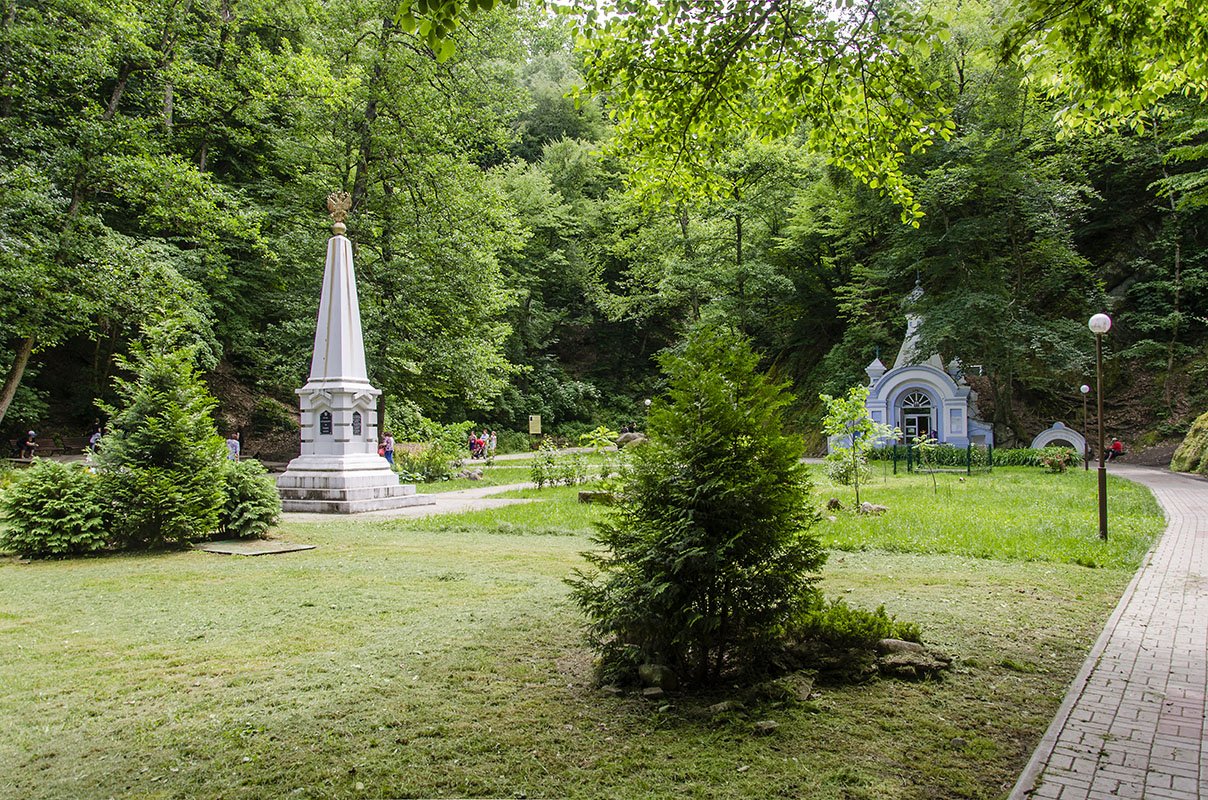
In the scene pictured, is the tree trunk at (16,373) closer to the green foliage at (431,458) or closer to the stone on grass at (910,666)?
the green foliage at (431,458)

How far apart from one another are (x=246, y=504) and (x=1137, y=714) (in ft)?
33.3

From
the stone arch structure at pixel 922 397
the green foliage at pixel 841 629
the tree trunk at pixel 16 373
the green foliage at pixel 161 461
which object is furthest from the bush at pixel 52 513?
the stone arch structure at pixel 922 397

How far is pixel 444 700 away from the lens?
3.85 metres

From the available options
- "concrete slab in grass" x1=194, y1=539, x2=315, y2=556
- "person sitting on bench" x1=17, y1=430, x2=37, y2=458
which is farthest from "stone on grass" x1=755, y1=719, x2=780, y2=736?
"person sitting on bench" x1=17, y1=430, x2=37, y2=458

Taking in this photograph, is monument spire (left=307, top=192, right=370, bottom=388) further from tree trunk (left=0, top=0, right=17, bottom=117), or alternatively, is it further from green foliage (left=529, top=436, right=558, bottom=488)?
tree trunk (left=0, top=0, right=17, bottom=117)

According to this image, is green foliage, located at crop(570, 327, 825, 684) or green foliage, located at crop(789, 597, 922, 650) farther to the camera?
green foliage, located at crop(789, 597, 922, 650)

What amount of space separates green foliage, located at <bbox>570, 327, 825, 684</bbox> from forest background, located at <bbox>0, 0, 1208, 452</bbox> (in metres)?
8.94

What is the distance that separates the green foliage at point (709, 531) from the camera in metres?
3.87

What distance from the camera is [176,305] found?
17.9m

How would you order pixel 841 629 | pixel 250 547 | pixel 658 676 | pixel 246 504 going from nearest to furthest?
pixel 658 676 → pixel 841 629 → pixel 250 547 → pixel 246 504

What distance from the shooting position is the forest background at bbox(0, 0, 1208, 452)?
17141 millimetres

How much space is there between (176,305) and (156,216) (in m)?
2.50

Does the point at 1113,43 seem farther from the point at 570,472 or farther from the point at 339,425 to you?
the point at 570,472

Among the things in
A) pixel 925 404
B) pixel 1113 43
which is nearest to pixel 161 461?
pixel 1113 43
